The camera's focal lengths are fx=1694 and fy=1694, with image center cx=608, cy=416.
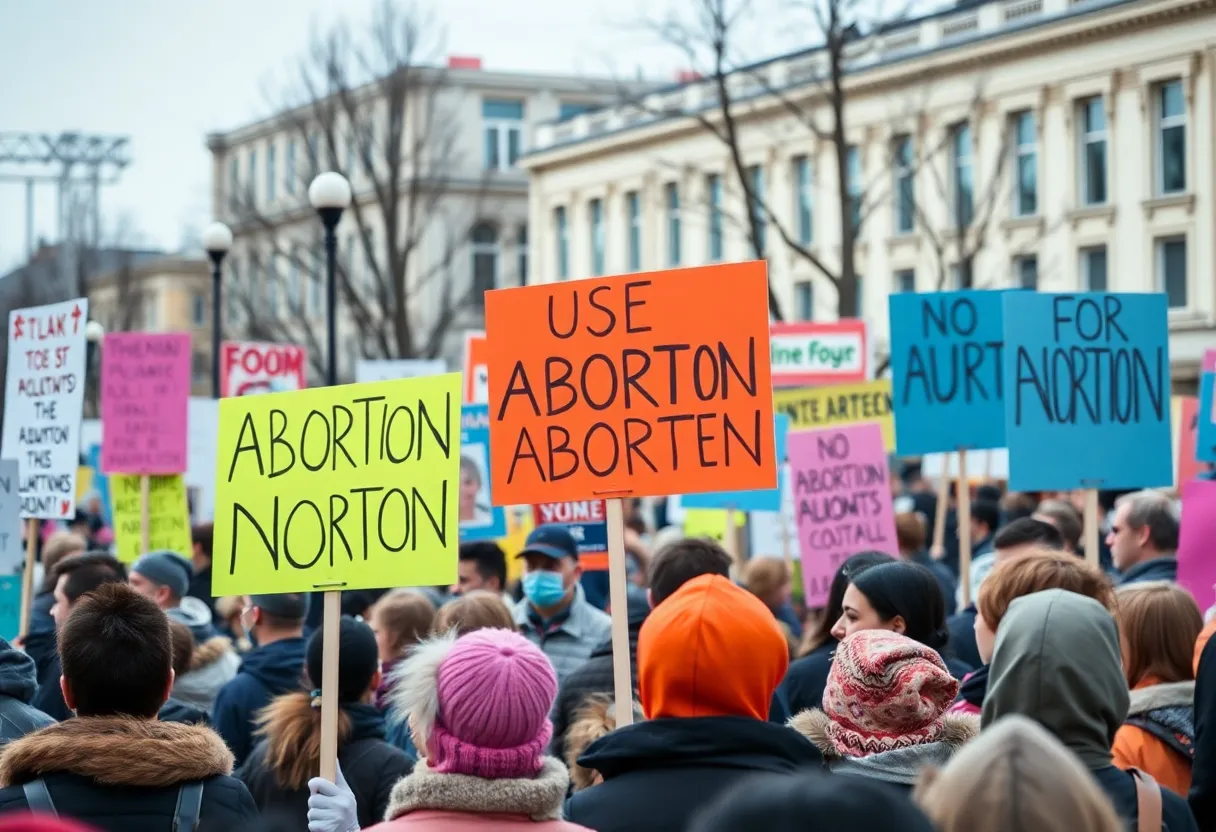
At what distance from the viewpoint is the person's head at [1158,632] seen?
5.33 meters

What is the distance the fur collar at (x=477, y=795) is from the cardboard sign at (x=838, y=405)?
9.76 m

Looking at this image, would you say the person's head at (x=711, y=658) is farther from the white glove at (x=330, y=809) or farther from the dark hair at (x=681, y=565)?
the dark hair at (x=681, y=565)

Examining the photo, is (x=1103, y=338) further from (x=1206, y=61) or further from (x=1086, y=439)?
(x=1206, y=61)

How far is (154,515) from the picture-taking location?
12016mm

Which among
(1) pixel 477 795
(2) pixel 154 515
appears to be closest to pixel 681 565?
(1) pixel 477 795

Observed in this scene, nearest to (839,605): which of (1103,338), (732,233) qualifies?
(1103,338)

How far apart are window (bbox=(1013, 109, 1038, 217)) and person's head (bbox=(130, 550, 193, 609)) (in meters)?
36.1

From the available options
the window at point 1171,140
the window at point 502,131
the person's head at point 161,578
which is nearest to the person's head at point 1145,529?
the person's head at point 161,578

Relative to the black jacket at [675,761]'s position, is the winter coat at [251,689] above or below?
below

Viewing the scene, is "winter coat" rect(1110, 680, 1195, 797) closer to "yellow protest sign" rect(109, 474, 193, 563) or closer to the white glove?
the white glove

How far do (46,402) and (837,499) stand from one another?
14.7 feet

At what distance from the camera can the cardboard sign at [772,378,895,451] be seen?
13.2 m

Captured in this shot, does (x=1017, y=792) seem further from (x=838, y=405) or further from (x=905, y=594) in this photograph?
(x=838, y=405)

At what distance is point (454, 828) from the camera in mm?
3379
